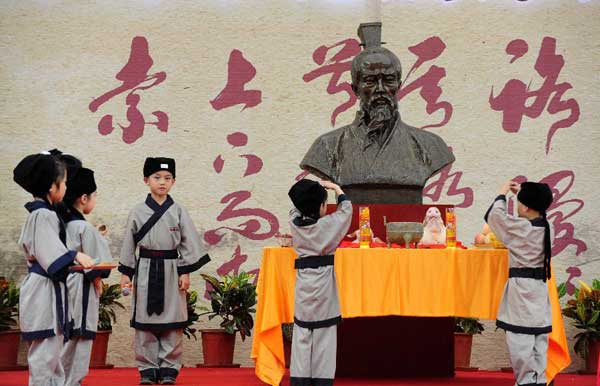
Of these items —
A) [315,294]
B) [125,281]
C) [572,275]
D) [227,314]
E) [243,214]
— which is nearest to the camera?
[315,294]

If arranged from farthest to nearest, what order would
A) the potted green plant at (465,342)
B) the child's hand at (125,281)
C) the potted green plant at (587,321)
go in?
the potted green plant at (465,342) → the potted green plant at (587,321) → the child's hand at (125,281)

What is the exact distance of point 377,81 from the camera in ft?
23.1

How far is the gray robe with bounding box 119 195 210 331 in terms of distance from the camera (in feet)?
22.9

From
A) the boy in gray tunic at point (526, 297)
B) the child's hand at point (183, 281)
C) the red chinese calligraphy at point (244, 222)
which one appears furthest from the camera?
the red chinese calligraphy at point (244, 222)

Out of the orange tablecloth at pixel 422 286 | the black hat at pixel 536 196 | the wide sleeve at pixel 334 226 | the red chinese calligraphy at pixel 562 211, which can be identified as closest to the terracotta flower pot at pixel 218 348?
the orange tablecloth at pixel 422 286

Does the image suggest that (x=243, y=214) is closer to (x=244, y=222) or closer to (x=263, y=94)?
(x=244, y=222)

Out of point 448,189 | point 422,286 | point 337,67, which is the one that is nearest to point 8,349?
point 337,67

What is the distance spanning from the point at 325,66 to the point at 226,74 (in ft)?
3.01

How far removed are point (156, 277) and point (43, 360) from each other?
2.00 m

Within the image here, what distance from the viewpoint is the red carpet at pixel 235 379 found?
6527 mm

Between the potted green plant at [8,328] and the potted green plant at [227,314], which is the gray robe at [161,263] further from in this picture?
the potted green plant at [8,328]

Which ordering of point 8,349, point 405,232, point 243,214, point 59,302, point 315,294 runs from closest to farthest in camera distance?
point 59,302, point 315,294, point 405,232, point 8,349, point 243,214

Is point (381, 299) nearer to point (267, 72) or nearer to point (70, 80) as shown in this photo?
point (267, 72)

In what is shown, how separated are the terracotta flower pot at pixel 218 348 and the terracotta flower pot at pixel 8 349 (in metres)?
1.60
